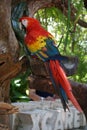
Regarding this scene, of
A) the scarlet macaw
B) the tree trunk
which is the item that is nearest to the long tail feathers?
the scarlet macaw

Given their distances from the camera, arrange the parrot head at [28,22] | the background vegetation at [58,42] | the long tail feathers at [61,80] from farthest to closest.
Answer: the background vegetation at [58,42] → the parrot head at [28,22] → the long tail feathers at [61,80]

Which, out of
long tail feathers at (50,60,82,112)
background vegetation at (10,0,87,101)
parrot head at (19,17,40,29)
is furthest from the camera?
background vegetation at (10,0,87,101)

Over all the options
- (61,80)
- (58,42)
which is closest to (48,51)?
(61,80)

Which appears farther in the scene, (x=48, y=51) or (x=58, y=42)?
(x=58, y=42)

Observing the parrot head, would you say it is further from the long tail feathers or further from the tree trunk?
the long tail feathers

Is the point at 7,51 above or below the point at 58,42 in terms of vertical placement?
above

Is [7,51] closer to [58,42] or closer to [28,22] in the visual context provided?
[28,22]

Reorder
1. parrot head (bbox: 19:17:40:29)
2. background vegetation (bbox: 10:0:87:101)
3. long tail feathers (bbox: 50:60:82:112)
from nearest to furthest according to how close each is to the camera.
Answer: long tail feathers (bbox: 50:60:82:112) < parrot head (bbox: 19:17:40:29) < background vegetation (bbox: 10:0:87:101)

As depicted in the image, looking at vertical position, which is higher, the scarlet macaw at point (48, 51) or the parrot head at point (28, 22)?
the parrot head at point (28, 22)

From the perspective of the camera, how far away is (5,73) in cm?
101

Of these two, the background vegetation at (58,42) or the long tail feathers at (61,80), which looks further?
the background vegetation at (58,42)

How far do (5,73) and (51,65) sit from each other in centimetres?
14

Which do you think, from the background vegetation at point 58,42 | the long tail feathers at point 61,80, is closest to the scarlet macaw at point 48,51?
the long tail feathers at point 61,80

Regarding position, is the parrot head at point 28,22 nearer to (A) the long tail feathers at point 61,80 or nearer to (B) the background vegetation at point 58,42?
(A) the long tail feathers at point 61,80
